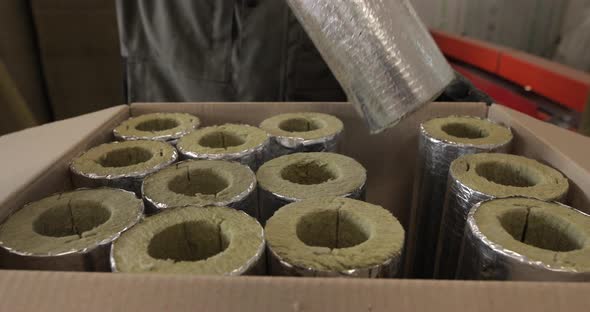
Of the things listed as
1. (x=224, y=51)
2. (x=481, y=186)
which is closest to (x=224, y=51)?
(x=224, y=51)

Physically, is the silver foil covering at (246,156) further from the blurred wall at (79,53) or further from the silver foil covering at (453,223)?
the blurred wall at (79,53)

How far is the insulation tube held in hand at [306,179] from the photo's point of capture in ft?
2.44

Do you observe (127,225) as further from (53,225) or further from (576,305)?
(576,305)

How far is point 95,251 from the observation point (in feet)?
1.96

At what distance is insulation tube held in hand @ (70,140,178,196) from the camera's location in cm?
79

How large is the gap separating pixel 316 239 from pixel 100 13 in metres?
1.94

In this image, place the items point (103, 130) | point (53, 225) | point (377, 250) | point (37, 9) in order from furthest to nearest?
point (37, 9) → point (103, 130) → point (53, 225) → point (377, 250)

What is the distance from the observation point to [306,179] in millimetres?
871

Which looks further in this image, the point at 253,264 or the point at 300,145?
the point at 300,145

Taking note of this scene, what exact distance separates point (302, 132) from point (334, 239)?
1.16 feet

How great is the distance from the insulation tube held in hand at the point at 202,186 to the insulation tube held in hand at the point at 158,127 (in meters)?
0.17

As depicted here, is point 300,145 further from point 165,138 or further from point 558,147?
point 558,147

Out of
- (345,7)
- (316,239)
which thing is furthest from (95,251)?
(345,7)

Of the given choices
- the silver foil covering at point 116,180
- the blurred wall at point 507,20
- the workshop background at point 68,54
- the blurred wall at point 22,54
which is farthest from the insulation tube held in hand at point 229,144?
the blurred wall at point 507,20
